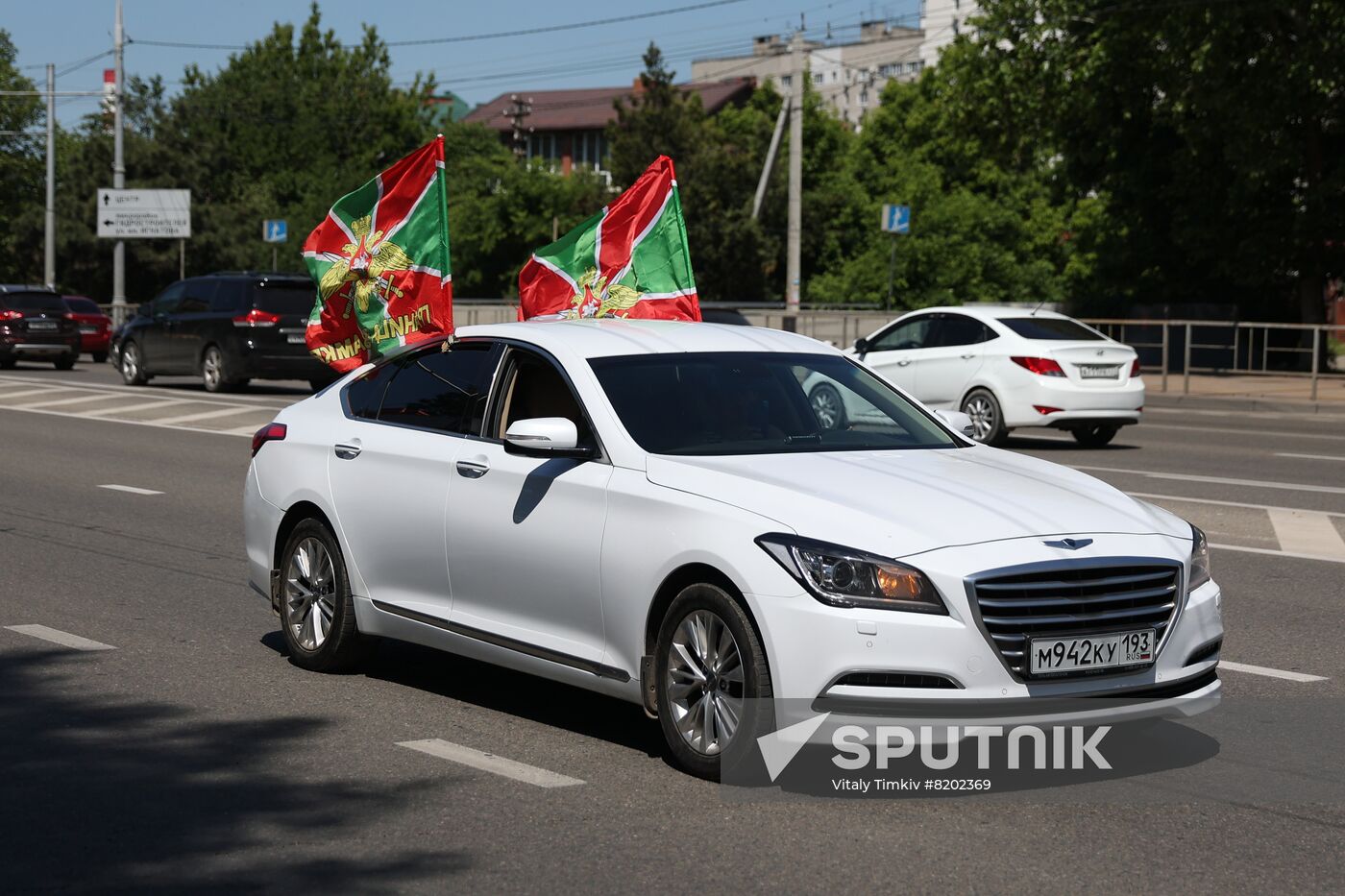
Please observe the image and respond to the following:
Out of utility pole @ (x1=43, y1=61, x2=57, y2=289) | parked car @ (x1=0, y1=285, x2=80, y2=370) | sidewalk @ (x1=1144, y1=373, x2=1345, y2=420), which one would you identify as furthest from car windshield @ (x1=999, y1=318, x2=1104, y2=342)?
utility pole @ (x1=43, y1=61, x2=57, y2=289)

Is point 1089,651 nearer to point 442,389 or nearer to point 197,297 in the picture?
point 442,389

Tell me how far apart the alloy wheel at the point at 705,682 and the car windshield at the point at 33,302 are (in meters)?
33.8

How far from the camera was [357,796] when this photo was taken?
5543mm

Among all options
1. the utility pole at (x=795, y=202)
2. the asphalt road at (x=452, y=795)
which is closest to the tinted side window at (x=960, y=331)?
the asphalt road at (x=452, y=795)

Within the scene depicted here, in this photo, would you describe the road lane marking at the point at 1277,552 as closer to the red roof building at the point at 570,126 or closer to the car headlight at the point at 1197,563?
the car headlight at the point at 1197,563

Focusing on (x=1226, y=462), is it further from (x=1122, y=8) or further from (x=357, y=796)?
(x=1122, y=8)

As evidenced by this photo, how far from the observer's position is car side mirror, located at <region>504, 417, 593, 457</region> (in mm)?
6230

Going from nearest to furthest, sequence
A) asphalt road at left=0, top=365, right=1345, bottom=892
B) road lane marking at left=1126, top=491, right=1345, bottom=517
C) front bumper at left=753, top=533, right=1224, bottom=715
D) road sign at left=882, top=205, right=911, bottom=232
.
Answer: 1. asphalt road at left=0, top=365, right=1345, bottom=892
2. front bumper at left=753, top=533, right=1224, bottom=715
3. road lane marking at left=1126, top=491, right=1345, bottom=517
4. road sign at left=882, top=205, right=911, bottom=232

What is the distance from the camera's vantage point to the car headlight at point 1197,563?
5828 mm

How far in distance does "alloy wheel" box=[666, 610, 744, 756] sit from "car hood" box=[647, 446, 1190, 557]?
0.41 meters

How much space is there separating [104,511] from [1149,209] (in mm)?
32788

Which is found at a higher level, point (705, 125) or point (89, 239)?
point (705, 125)

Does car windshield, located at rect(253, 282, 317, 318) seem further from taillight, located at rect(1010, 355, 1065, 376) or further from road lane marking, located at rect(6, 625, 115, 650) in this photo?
road lane marking, located at rect(6, 625, 115, 650)

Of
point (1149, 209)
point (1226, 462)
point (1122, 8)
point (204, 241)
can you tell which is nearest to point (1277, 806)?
point (1226, 462)
